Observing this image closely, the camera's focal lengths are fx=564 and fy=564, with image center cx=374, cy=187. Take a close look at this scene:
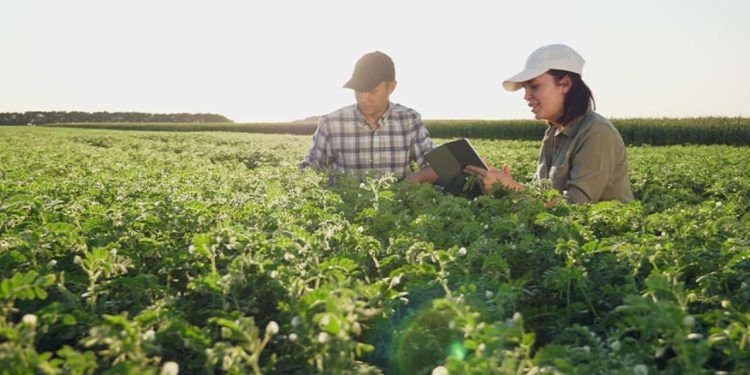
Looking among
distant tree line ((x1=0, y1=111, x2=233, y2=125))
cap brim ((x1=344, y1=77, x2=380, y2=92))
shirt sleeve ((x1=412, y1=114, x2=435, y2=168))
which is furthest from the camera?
distant tree line ((x1=0, y1=111, x2=233, y2=125))

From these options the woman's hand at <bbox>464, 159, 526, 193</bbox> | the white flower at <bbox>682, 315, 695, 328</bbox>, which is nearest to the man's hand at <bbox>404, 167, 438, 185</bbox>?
the woman's hand at <bbox>464, 159, 526, 193</bbox>

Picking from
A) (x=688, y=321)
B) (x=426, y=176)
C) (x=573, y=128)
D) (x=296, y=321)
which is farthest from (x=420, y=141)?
(x=688, y=321)

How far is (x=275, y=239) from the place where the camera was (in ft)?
8.35

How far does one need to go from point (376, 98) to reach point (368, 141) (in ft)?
2.27

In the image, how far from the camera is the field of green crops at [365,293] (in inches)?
62.1

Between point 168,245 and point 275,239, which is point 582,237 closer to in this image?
point 275,239

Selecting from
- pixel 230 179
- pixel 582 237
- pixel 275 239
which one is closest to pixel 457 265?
pixel 275 239

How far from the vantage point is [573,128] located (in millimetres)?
5082

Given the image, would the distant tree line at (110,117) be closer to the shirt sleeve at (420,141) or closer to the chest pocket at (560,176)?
the shirt sleeve at (420,141)

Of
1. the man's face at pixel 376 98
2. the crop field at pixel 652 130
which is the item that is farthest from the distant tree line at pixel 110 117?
the man's face at pixel 376 98

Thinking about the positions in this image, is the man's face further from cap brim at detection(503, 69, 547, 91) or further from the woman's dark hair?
the woman's dark hair

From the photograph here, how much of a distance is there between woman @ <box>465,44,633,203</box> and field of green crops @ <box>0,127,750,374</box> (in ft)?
3.44

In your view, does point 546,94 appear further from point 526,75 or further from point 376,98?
point 376,98

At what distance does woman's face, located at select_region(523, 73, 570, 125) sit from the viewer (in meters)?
4.90
